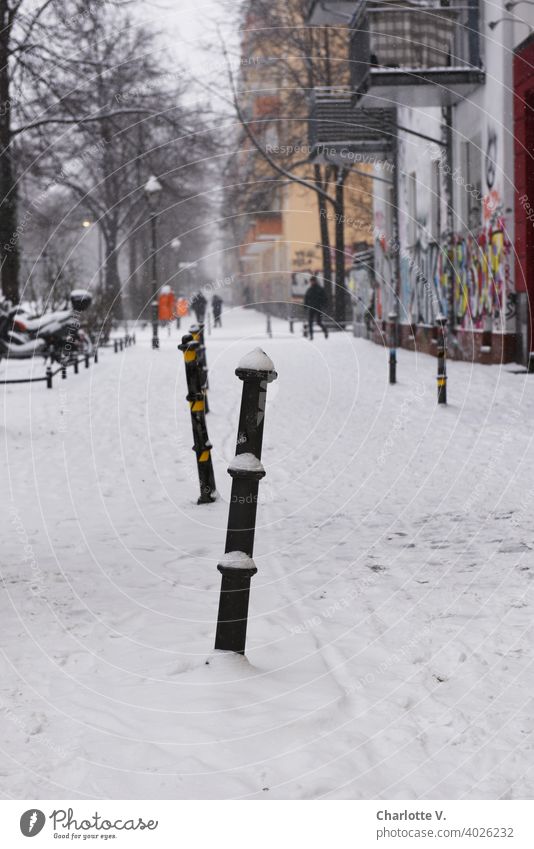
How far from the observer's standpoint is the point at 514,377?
15.6 m

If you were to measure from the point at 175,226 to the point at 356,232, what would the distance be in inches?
461

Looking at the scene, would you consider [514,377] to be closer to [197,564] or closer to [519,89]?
[519,89]

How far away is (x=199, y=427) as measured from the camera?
7590 mm

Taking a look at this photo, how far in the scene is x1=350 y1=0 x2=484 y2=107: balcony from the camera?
18656 millimetres

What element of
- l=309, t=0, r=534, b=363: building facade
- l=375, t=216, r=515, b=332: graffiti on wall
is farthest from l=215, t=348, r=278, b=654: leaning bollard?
l=375, t=216, r=515, b=332: graffiti on wall

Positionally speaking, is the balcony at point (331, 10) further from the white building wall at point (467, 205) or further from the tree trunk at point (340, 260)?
the tree trunk at point (340, 260)

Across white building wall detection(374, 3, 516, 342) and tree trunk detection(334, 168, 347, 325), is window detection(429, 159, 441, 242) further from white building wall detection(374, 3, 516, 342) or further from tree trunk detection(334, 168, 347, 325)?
tree trunk detection(334, 168, 347, 325)

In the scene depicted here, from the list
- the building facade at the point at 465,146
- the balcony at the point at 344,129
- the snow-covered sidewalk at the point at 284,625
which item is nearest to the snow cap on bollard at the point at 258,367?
the snow-covered sidewalk at the point at 284,625

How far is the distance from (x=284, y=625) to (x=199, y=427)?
2956mm

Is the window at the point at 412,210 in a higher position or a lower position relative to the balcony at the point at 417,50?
lower

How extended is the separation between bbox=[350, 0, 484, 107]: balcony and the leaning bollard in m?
15.3

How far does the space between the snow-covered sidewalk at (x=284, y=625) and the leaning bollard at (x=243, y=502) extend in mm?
150

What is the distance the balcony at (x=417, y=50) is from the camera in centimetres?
1866
